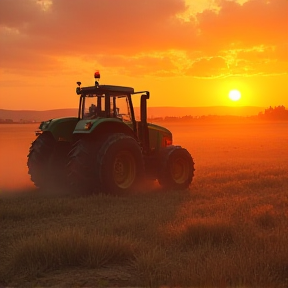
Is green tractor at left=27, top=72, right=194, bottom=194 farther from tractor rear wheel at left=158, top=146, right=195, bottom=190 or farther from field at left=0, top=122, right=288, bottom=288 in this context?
field at left=0, top=122, right=288, bottom=288

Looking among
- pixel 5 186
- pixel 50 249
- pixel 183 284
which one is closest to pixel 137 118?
pixel 5 186

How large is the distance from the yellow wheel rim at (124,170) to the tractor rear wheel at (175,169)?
1.18 m

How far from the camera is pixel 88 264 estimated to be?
515 centimetres

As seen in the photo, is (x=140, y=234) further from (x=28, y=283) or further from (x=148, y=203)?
(x=148, y=203)

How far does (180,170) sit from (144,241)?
6.19m

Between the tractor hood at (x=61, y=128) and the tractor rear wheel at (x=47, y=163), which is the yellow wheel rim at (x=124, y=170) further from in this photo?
A: the tractor rear wheel at (x=47, y=163)

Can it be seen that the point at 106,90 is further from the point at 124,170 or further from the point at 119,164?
the point at 124,170

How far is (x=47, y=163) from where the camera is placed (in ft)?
37.5

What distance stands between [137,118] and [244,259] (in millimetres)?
7189

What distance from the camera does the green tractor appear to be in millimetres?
9750

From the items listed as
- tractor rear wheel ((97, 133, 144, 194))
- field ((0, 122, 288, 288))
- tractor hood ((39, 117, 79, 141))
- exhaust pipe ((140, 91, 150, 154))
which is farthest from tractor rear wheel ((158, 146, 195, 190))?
tractor hood ((39, 117, 79, 141))

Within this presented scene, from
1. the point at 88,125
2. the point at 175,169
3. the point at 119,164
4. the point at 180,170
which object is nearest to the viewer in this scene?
the point at 88,125

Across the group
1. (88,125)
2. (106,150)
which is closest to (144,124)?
(106,150)

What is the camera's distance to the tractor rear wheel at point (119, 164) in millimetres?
9734
